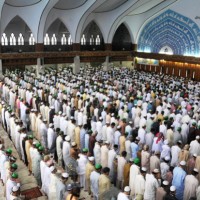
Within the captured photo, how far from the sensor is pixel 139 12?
2452 centimetres

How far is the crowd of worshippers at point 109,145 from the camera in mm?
5621

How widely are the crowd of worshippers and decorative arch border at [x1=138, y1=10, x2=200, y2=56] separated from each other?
7121 mm

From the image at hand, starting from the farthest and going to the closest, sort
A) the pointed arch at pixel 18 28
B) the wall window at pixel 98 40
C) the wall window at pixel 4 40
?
1. the wall window at pixel 98 40
2. the pointed arch at pixel 18 28
3. the wall window at pixel 4 40

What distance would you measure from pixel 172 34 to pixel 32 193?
61.6ft

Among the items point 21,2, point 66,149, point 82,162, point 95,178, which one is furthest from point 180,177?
point 21,2

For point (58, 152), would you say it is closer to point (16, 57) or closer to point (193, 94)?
point (193, 94)

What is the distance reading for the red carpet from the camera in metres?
6.49

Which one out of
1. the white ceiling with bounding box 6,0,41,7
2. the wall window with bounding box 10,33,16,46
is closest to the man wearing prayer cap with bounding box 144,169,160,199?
the white ceiling with bounding box 6,0,41,7

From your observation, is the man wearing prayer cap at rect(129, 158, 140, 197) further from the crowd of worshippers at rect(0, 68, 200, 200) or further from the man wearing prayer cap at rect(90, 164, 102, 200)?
the man wearing prayer cap at rect(90, 164, 102, 200)

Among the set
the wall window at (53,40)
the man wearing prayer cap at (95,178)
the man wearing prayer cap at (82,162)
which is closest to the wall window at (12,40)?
the wall window at (53,40)

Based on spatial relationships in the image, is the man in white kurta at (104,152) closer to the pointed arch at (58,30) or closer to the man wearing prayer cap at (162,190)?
the man wearing prayer cap at (162,190)

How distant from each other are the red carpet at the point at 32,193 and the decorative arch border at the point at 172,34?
17.2m

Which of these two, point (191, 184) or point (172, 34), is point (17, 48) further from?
point (191, 184)

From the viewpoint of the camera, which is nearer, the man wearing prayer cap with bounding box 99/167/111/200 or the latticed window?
the man wearing prayer cap with bounding box 99/167/111/200
